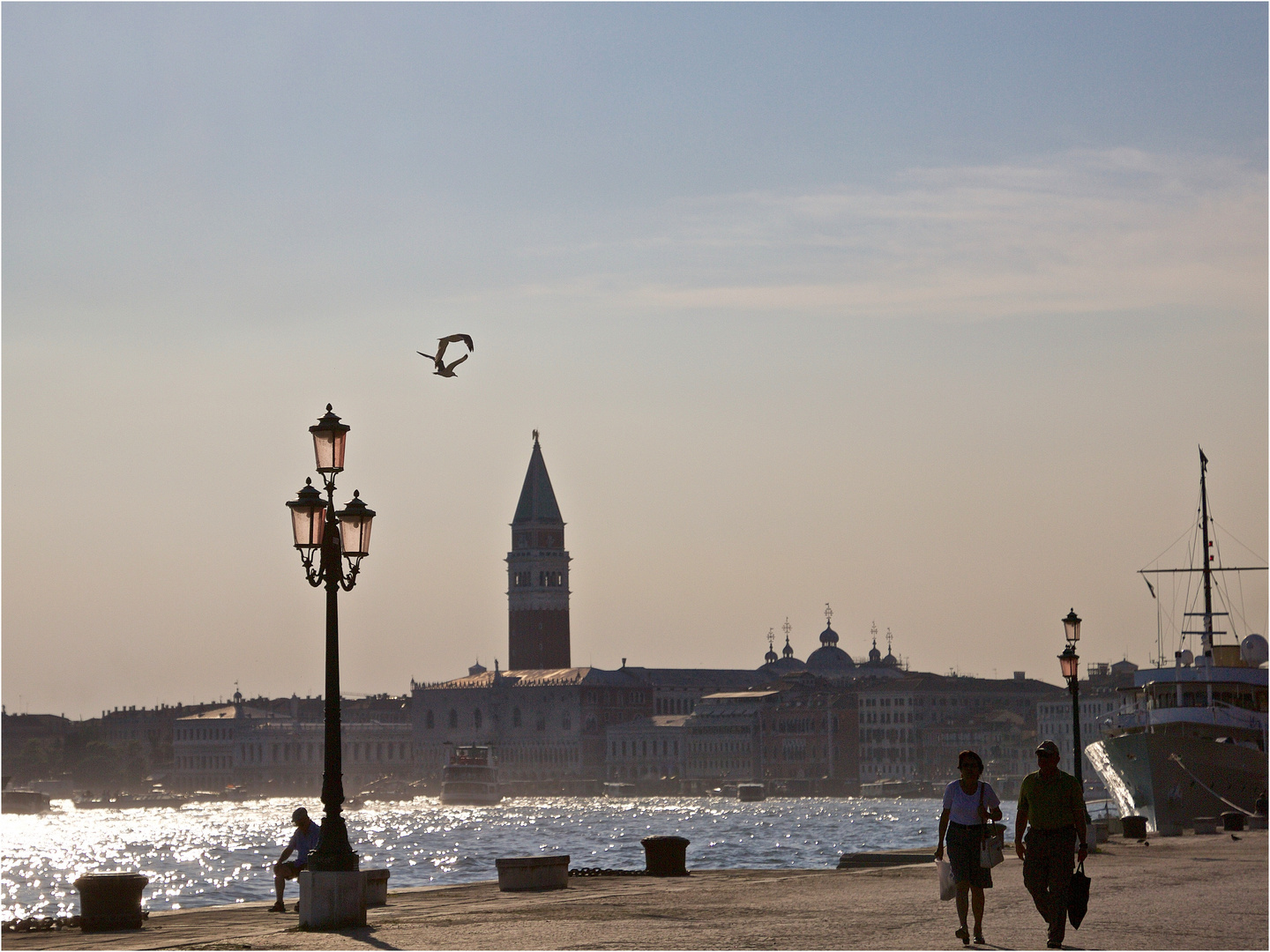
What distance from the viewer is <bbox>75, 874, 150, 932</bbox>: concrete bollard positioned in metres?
18.9

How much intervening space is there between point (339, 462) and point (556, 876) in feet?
20.9

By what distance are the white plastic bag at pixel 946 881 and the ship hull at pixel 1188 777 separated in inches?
1409

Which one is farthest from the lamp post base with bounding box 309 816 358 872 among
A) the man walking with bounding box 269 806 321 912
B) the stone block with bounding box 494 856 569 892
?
the stone block with bounding box 494 856 569 892

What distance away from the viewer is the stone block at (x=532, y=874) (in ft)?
72.7

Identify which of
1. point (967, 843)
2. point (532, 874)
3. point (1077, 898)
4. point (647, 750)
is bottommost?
point (532, 874)

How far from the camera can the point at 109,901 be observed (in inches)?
746

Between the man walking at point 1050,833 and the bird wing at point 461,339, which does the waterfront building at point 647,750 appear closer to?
the bird wing at point 461,339

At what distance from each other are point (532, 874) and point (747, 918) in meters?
4.89

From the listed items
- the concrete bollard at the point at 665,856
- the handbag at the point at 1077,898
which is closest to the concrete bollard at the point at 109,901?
the concrete bollard at the point at 665,856

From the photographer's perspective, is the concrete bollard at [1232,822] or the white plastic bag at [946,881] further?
the concrete bollard at [1232,822]

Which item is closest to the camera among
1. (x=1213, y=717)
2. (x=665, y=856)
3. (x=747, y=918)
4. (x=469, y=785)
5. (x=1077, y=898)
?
(x=1077, y=898)

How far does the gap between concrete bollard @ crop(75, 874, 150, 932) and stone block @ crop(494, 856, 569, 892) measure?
4334 mm

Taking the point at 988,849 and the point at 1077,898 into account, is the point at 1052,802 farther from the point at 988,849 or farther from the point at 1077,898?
the point at 988,849

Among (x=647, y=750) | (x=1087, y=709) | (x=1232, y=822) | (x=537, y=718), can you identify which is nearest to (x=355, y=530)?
(x=1232, y=822)
